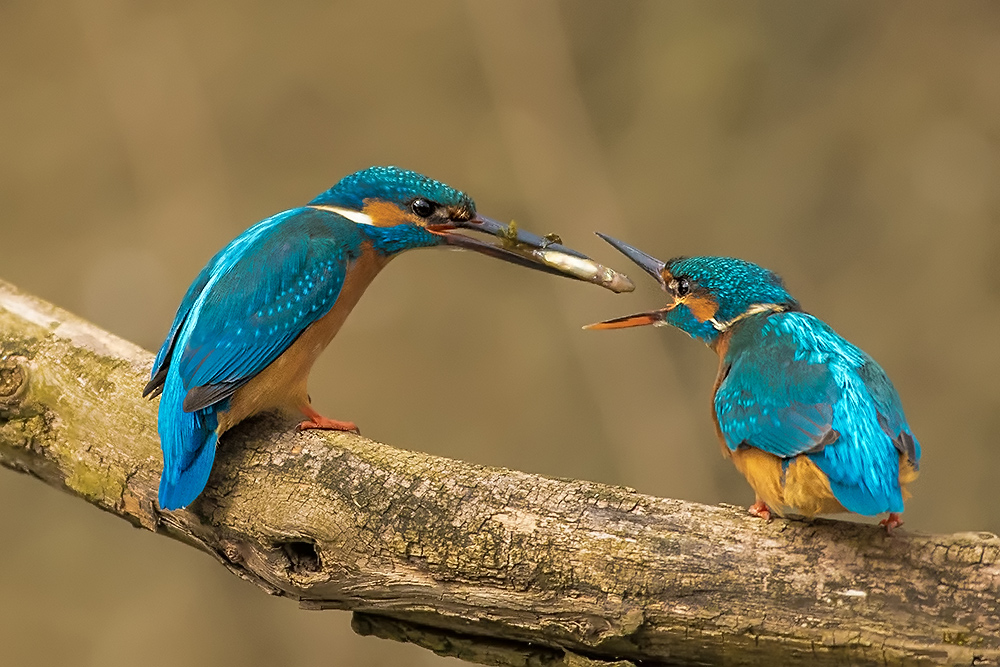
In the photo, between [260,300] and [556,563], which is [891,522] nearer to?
[556,563]

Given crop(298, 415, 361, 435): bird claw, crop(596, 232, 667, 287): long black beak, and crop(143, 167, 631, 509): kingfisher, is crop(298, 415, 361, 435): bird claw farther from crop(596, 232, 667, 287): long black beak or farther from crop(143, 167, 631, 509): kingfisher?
crop(596, 232, 667, 287): long black beak

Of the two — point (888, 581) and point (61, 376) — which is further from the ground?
point (888, 581)

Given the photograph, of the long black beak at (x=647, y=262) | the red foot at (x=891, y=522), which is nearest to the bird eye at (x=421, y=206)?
→ the long black beak at (x=647, y=262)

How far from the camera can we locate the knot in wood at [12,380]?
205cm

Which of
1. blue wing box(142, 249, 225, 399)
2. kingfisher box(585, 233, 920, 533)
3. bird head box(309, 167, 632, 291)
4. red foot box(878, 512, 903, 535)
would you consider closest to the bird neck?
bird head box(309, 167, 632, 291)

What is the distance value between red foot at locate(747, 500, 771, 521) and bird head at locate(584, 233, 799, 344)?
0.41 metres

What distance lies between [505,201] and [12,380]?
237 centimetres

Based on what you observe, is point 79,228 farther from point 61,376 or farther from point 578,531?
point 578,531

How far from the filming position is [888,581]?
1445 mm

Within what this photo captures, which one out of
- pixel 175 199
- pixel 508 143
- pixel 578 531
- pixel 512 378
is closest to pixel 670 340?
pixel 512 378

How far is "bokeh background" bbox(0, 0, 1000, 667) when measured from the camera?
372cm

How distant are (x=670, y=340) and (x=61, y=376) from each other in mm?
2574

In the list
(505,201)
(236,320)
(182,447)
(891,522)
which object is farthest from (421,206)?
(505,201)

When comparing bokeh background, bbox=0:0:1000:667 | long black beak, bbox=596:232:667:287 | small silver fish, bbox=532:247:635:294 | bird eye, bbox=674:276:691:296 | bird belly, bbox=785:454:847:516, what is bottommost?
bird belly, bbox=785:454:847:516
